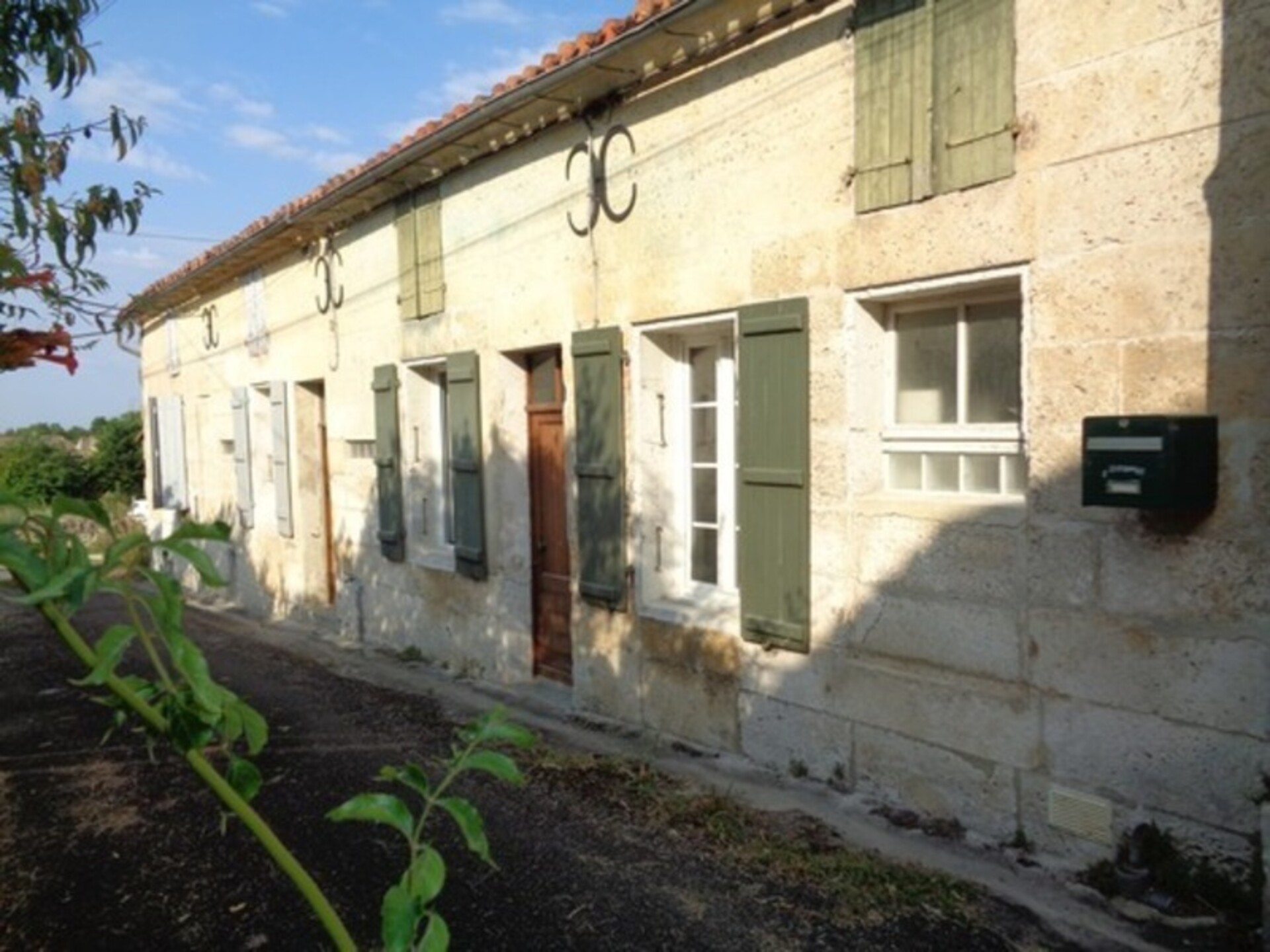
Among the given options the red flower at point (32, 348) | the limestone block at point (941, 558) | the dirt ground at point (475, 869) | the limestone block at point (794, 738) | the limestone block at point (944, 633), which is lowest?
the dirt ground at point (475, 869)

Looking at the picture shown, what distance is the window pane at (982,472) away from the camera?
4172mm

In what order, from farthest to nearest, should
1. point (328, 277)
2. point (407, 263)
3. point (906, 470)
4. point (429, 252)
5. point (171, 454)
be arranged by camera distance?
point (171, 454) → point (328, 277) → point (407, 263) → point (429, 252) → point (906, 470)

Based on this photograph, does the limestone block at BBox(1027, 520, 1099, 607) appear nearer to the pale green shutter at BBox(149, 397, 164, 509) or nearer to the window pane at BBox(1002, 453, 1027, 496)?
the window pane at BBox(1002, 453, 1027, 496)

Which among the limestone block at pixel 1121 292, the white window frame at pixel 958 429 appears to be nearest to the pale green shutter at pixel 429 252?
the white window frame at pixel 958 429

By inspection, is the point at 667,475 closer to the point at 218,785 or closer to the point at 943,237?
the point at 943,237

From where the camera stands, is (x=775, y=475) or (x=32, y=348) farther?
(x=775, y=475)

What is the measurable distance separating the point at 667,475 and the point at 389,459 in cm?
346

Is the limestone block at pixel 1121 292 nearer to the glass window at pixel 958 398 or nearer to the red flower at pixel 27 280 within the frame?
the glass window at pixel 958 398

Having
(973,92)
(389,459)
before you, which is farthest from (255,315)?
(973,92)

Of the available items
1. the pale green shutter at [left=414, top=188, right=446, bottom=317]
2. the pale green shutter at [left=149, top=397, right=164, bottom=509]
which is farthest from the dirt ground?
the pale green shutter at [left=149, top=397, right=164, bottom=509]

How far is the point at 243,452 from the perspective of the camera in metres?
11.4

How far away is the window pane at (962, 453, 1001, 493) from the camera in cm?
417

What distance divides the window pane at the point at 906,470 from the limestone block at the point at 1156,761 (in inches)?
45.8

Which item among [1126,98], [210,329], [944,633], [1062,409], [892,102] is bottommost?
[944,633]
